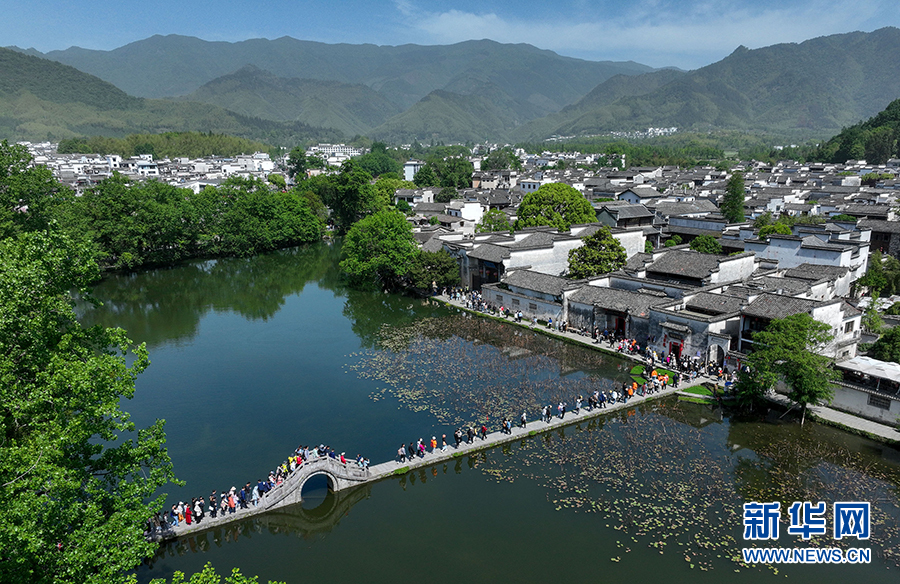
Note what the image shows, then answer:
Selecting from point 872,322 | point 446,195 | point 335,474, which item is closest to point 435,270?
point 335,474

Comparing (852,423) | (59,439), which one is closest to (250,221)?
(59,439)

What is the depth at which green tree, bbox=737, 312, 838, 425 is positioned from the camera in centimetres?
2220

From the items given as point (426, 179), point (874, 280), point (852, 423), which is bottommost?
point (852, 423)

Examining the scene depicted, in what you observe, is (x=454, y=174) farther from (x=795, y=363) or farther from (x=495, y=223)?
(x=795, y=363)

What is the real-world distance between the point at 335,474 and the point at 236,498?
332 centimetres

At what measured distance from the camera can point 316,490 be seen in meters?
20.2

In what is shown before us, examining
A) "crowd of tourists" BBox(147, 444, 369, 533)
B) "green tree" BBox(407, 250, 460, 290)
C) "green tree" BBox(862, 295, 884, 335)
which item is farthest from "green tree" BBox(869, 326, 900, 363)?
"green tree" BBox(407, 250, 460, 290)

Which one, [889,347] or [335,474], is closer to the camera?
[335,474]

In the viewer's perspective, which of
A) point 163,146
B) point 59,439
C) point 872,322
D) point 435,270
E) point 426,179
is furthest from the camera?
point 163,146

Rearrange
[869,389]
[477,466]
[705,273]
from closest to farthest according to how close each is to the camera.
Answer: [477,466] < [869,389] < [705,273]

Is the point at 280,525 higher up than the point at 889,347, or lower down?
lower down

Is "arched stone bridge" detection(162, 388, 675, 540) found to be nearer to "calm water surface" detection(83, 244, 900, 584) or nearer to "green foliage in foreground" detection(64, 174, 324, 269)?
"calm water surface" detection(83, 244, 900, 584)

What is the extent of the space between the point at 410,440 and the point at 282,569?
25.5 ft

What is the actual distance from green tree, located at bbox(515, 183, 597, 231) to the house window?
32.6 m
